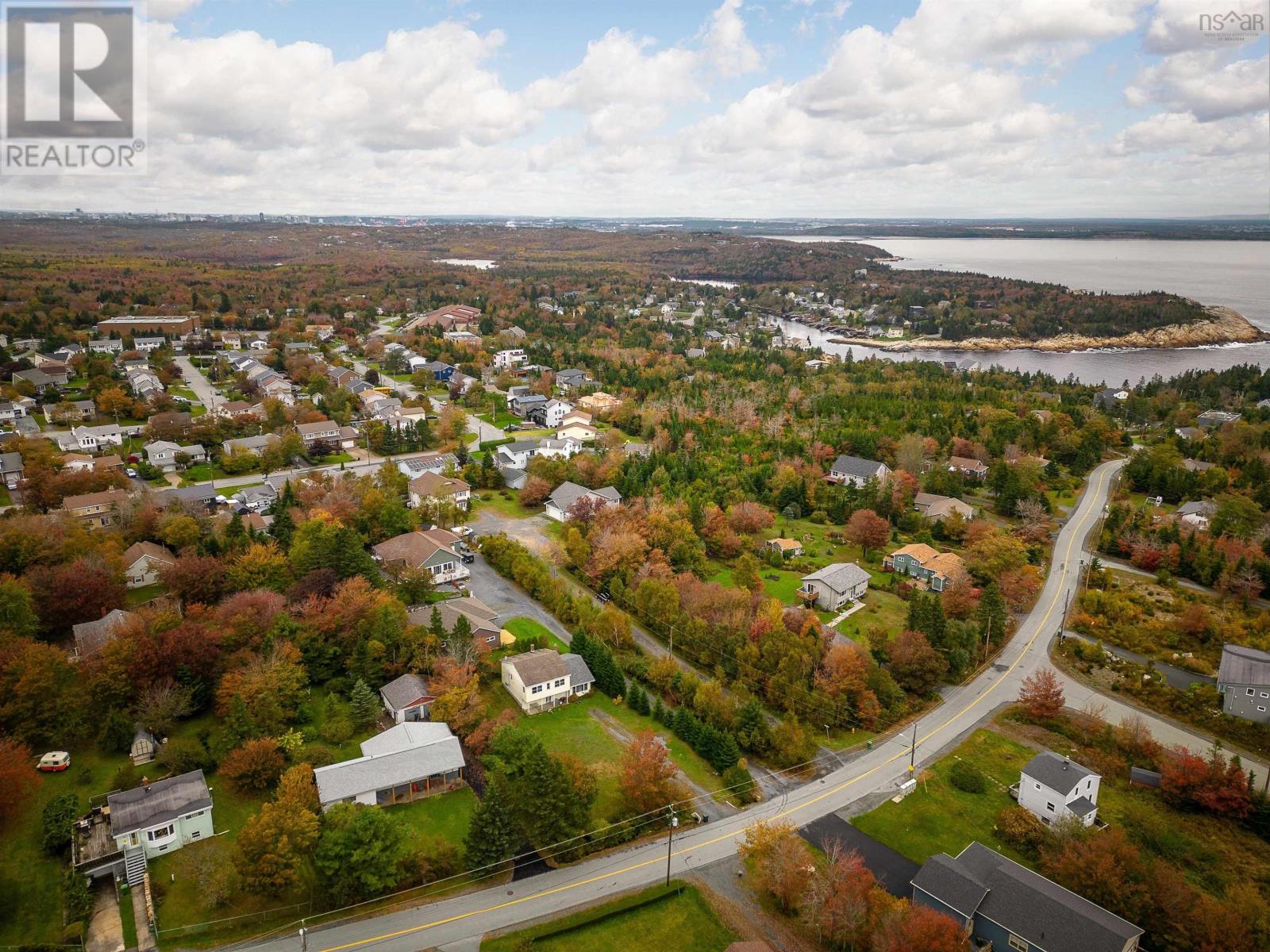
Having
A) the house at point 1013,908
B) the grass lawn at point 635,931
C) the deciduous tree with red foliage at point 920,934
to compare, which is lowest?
the grass lawn at point 635,931

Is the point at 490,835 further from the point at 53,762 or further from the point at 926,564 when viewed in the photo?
the point at 926,564

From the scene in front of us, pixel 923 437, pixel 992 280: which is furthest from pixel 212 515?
pixel 992 280

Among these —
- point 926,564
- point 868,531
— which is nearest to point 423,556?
point 868,531

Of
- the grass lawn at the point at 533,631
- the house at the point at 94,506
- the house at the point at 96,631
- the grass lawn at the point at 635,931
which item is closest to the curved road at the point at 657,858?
the grass lawn at the point at 635,931

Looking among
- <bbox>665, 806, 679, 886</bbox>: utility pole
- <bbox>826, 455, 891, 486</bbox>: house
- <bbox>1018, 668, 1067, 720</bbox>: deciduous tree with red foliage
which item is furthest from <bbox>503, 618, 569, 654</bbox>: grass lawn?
<bbox>826, 455, 891, 486</bbox>: house

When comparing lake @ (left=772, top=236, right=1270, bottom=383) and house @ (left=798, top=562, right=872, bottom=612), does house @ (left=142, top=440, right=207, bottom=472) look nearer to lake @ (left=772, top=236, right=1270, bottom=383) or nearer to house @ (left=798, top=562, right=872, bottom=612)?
house @ (left=798, top=562, right=872, bottom=612)

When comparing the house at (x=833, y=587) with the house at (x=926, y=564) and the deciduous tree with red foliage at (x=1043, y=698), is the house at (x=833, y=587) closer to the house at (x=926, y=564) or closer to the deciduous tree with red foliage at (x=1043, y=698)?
the house at (x=926, y=564)
